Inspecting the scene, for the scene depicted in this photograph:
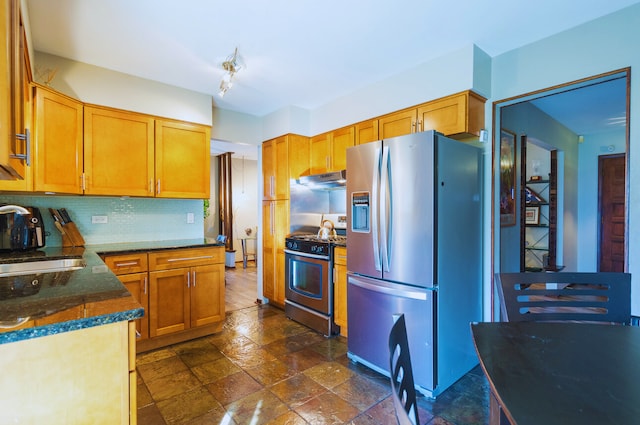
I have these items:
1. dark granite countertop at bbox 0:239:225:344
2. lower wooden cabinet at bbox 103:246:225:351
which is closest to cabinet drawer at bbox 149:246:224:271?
lower wooden cabinet at bbox 103:246:225:351

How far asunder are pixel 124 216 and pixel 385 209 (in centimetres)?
259

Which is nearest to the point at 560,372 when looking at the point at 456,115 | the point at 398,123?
the point at 456,115

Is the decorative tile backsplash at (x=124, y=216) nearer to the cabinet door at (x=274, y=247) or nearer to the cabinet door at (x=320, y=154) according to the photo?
the cabinet door at (x=274, y=247)

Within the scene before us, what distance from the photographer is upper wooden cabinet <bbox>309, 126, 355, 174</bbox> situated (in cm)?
330

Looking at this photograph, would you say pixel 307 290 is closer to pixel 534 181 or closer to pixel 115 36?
pixel 115 36

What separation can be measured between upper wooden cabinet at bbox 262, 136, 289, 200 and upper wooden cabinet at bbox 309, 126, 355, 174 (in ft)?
1.10

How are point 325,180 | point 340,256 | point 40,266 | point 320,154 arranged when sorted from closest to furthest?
point 40,266
point 340,256
point 325,180
point 320,154

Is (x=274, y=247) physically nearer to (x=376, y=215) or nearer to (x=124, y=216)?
(x=124, y=216)

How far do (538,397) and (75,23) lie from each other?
313 centimetres

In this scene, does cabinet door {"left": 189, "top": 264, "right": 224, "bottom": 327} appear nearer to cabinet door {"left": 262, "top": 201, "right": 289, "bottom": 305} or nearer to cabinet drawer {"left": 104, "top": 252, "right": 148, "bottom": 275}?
cabinet drawer {"left": 104, "top": 252, "right": 148, "bottom": 275}

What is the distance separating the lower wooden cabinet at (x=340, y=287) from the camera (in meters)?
2.89

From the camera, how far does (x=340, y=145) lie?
3.38 metres

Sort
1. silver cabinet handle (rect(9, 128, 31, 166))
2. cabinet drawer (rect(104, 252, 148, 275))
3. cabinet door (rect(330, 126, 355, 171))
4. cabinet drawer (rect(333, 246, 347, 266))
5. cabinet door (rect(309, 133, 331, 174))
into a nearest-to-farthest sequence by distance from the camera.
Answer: silver cabinet handle (rect(9, 128, 31, 166)) → cabinet drawer (rect(104, 252, 148, 275)) → cabinet drawer (rect(333, 246, 347, 266)) → cabinet door (rect(330, 126, 355, 171)) → cabinet door (rect(309, 133, 331, 174))

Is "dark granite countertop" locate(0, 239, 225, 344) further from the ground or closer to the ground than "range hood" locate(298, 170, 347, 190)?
closer to the ground
